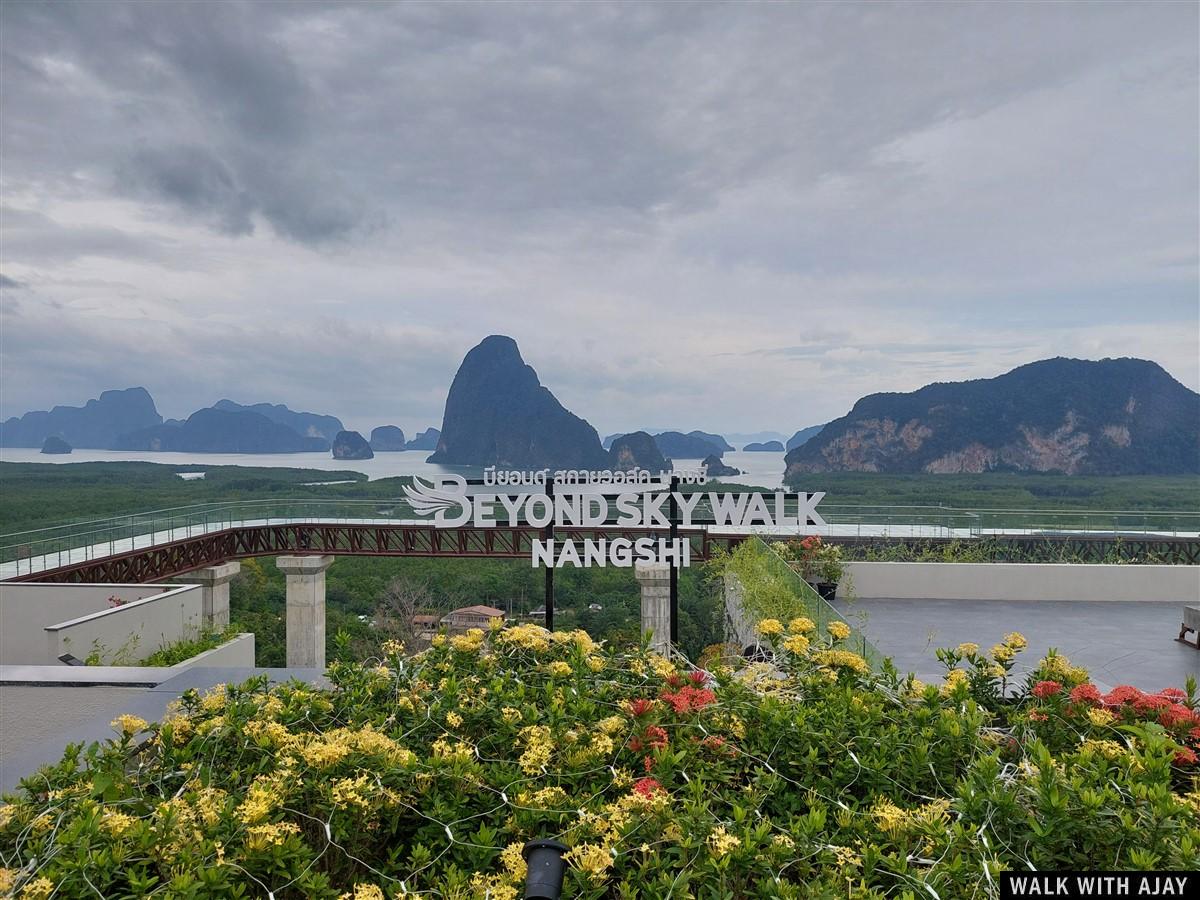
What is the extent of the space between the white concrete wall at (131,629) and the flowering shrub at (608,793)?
5588mm

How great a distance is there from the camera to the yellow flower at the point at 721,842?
5.71 ft

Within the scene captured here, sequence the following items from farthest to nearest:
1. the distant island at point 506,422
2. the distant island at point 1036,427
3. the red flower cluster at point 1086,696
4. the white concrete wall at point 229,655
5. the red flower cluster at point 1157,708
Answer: the distant island at point 506,422
the distant island at point 1036,427
the white concrete wall at point 229,655
the red flower cluster at point 1086,696
the red flower cluster at point 1157,708

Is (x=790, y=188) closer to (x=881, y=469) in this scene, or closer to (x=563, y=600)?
(x=563, y=600)

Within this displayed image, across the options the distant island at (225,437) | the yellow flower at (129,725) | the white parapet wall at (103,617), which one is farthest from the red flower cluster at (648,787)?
the distant island at (225,437)

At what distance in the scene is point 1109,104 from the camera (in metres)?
13.1

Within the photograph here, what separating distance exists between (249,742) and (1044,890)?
2518 millimetres

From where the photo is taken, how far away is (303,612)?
1888 cm

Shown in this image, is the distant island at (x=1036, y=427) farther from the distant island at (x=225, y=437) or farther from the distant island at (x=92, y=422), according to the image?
the distant island at (x=92, y=422)

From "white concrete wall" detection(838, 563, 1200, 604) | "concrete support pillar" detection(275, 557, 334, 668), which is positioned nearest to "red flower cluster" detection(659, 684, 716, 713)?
"white concrete wall" detection(838, 563, 1200, 604)

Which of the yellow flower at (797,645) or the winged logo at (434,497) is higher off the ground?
the winged logo at (434,497)

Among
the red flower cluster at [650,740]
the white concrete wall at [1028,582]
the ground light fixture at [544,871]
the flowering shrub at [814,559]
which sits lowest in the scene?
the white concrete wall at [1028,582]

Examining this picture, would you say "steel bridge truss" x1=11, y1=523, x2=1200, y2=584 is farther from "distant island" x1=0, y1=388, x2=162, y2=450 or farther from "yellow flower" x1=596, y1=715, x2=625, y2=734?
"distant island" x1=0, y1=388, x2=162, y2=450

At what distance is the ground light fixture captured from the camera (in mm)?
1498

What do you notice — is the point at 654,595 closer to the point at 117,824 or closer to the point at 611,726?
the point at 611,726
